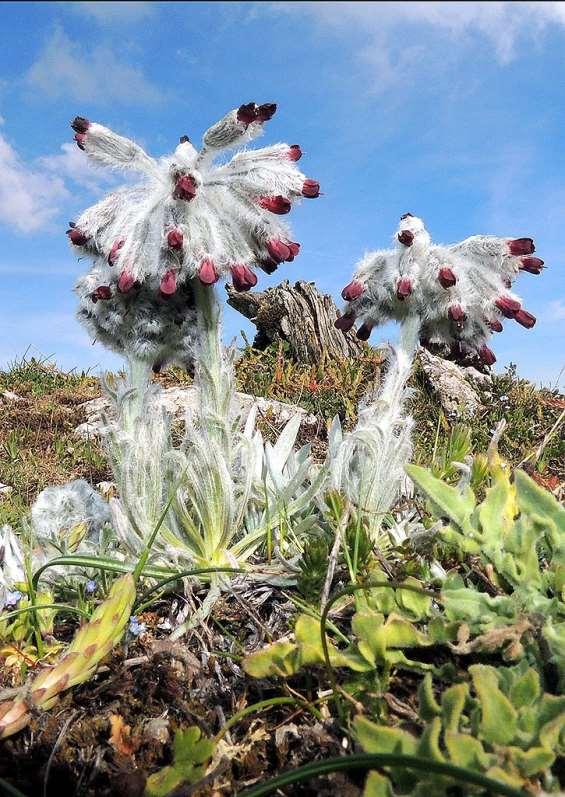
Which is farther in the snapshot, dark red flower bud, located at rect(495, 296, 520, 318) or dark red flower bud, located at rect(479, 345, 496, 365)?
dark red flower bud, located at rect(479, 345, 496, 365)

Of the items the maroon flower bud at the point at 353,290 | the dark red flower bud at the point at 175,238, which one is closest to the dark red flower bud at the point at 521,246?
the maroon flower bud at the point at 353,290

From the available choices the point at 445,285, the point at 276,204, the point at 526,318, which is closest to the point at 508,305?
the point at 526,318

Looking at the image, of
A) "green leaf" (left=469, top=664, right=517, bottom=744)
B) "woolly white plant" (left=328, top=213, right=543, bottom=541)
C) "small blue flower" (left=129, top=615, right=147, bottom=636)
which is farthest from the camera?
"woolly white plant" (left=328, top=213, right=543, bottom=541)

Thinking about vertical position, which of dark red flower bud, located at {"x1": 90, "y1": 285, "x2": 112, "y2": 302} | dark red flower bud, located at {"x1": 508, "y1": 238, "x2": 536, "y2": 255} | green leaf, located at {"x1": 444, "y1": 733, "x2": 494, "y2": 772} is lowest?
green leaf, located at {"x1": 444, "y1": 733, "x2": 494, "y2": 772}

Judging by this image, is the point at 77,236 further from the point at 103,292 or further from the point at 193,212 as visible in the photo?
the point at 193,212

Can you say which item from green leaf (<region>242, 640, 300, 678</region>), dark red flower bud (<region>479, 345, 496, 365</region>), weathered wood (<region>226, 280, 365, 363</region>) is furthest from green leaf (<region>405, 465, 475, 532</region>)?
weathered wood (<region>226, 280, 365, 363</region>)

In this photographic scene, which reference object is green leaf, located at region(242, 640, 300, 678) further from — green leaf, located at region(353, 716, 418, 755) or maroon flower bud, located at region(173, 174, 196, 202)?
maroon flower bud, located at region(173, 174, 196, 202)

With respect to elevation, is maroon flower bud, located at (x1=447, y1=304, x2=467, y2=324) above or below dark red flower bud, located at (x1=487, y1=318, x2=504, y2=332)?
below

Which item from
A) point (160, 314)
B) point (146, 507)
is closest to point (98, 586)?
point (146, 507)
